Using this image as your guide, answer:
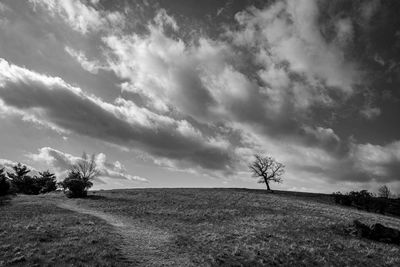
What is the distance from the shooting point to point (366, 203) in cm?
5334

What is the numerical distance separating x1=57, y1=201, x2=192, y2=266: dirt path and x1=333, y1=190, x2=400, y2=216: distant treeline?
46949mm

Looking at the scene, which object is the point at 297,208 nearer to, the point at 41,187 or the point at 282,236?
the point at 282,236

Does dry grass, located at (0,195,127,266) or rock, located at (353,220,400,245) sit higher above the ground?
rock, located at (353,220,400,245)

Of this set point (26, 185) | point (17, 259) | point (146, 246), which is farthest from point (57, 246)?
point (26, 185)

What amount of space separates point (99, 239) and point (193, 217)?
→ 14997mm

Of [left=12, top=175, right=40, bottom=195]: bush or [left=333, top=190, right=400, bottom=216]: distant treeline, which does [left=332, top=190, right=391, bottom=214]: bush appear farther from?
[left=12, top=175, right=40, bottom=195]: bush

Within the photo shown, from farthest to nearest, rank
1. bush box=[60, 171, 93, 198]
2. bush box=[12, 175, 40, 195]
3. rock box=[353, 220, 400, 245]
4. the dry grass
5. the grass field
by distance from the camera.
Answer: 1. bush box=[12, 175, 40, 195]
2. bush box=[60, 171, 93, 198]
3. rock box=[353, 220, 400, 245]
4. the grass field
5. the dry grass

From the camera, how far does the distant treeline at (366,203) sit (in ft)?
168

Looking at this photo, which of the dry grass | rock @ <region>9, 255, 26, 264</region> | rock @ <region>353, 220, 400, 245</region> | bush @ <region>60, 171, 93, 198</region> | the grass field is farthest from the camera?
bush @ <region>60, 171, 93, 198</region>

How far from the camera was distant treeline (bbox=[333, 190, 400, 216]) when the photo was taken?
168 ft

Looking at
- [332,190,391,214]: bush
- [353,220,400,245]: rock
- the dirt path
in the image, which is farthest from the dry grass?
[332,190,391,214]: bush

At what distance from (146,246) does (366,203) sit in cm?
5246

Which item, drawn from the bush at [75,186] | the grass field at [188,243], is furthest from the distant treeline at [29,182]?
the grass field at [188,243]

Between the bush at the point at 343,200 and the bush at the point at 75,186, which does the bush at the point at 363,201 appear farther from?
the bush at the point at 75,186
